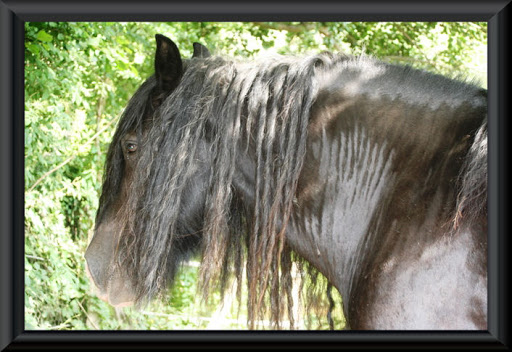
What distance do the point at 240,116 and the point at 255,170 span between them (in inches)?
7.6

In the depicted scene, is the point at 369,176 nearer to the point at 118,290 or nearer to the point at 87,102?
the point at 118,290

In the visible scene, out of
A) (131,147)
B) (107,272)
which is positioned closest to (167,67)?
(131,147)

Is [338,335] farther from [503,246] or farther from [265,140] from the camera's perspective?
[265,140]

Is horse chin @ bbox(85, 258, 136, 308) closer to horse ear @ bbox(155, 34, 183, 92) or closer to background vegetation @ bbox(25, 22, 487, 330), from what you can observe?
horse ear @ bbox(155, 34, 183, 92)

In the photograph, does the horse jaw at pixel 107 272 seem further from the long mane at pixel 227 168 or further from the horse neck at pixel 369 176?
the horse neck at pixel 369 176

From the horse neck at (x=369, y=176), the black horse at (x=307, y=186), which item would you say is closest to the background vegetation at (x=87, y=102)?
the black horse at (x=307, y=186)

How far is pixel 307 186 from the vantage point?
189 cm

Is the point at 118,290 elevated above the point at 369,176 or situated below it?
below

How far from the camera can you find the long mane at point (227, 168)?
189cm

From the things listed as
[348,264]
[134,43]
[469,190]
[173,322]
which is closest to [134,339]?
[348,264]

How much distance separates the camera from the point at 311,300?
7.41ft

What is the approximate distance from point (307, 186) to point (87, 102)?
482cm
